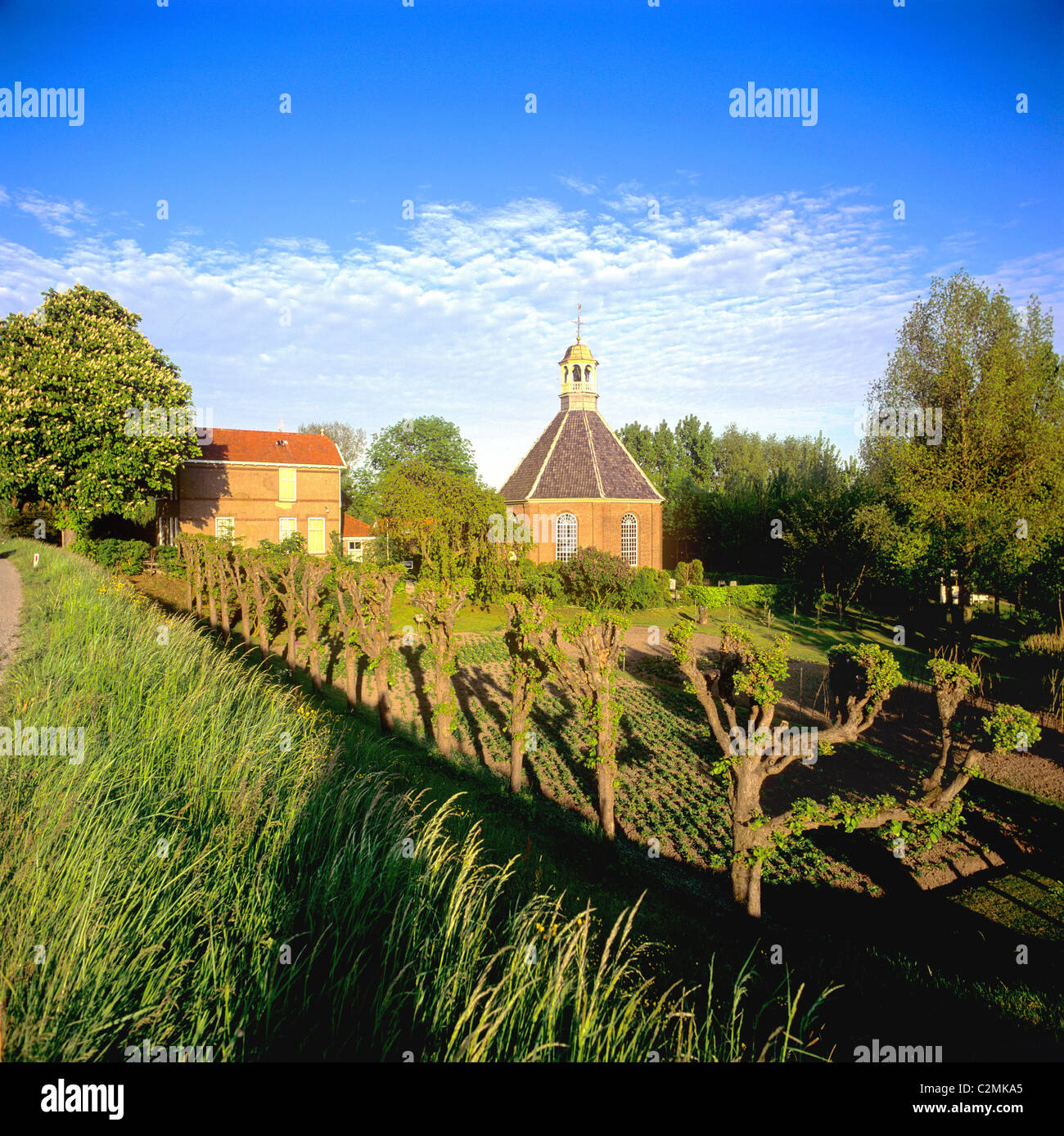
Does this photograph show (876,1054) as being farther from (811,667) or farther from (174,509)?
(174,509)

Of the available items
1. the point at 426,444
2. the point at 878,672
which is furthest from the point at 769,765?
the point at 426,444

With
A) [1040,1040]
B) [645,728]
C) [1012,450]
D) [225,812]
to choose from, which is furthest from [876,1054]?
[1012,450]

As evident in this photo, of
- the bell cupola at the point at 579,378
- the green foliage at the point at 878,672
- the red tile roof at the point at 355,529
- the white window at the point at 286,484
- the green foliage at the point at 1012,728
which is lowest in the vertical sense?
the green foliage at the point at 1012,728

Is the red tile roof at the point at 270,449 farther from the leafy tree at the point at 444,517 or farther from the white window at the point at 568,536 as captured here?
the white window at the point at 568,536

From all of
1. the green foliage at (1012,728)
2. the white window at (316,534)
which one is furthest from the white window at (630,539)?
the green foliage at (1012,728)

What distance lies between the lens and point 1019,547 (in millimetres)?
20719

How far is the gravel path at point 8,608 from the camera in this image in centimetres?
947

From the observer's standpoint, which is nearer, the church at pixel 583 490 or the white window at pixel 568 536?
the church at pixel 583 490

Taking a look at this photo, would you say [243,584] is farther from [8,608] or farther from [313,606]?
[8,608]

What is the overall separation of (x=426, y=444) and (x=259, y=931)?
5898 centimetres

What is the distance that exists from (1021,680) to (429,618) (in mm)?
16543

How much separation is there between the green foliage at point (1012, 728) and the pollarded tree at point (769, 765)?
0.47m

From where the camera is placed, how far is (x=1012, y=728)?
835 cm

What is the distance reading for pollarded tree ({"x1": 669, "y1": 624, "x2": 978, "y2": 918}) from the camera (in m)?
7.96
